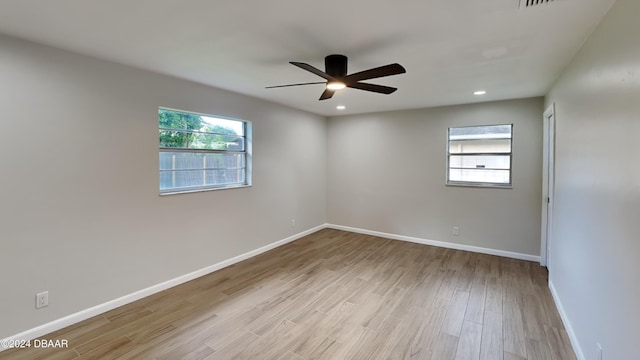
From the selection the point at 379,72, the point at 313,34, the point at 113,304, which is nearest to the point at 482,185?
the point at 379,72

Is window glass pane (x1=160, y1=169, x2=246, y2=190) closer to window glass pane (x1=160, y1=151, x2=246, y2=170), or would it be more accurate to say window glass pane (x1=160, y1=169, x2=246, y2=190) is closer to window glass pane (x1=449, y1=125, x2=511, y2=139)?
window glass pane (x1=160, y1=151, x2=246, y2=170)

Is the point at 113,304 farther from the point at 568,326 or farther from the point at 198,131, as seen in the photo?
the point at 568,326

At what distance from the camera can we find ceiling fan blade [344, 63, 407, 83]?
2.19 meters

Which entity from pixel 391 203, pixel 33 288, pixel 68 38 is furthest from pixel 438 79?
pixel 33 288

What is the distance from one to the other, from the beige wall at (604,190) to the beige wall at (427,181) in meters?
1.70

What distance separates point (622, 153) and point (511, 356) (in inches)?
65.1

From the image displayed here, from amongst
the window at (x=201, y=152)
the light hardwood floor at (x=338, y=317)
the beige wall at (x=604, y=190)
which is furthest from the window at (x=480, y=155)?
the window at (x=201, y=152)

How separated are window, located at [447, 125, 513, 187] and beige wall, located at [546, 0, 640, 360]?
1.80m

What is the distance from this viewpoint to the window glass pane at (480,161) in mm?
4477

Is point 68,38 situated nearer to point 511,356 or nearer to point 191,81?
point 191,81

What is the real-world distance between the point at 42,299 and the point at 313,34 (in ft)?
10.4

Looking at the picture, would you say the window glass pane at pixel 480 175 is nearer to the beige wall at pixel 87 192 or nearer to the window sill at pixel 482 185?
the window sill at pixel 482 185

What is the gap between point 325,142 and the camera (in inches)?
242

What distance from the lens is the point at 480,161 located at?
468 cm
